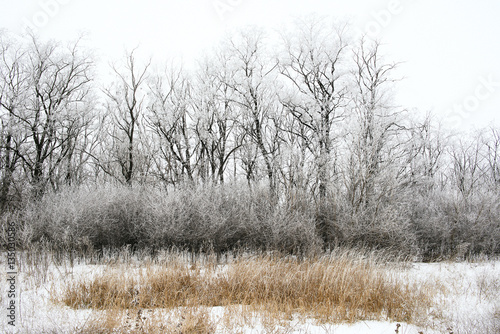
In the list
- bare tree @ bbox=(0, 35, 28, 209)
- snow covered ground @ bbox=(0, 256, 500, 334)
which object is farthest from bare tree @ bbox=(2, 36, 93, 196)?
snow covered ground @ bbox=(0, 256, 500, 334)

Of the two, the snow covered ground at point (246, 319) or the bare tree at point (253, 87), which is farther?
the bare tree at point (253, 87)

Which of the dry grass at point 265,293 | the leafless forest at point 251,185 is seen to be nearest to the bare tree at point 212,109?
the leafless forest at point 251,185

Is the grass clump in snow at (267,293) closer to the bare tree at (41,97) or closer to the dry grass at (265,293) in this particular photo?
the dry grass at (265,293)

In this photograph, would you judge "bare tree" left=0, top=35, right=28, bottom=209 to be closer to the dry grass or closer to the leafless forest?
the leafless forest

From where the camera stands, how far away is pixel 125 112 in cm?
2827

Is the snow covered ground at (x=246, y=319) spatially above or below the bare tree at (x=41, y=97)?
below

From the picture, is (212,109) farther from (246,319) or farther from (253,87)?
(246,319)

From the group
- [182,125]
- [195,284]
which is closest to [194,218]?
[195,284]

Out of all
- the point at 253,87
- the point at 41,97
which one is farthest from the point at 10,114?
the point at 253,87

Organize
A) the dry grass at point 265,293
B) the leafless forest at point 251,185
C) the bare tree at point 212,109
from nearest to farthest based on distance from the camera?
1. the dry grass at point 265,293
2. the leafless forest at point 251,185
3. the bare tree at point 212,109

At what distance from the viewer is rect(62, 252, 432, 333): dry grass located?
7.25 meters

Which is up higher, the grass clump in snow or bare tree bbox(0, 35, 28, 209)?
bare tree bbox(0, 35, 28, 209)

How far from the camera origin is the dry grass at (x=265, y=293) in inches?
285

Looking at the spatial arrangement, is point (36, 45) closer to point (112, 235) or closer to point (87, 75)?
point (87, 75)
